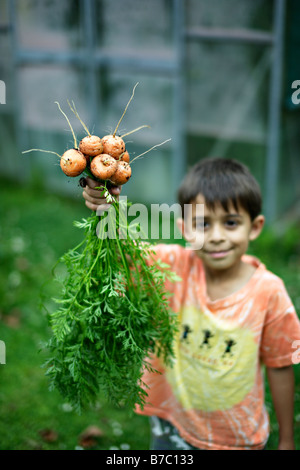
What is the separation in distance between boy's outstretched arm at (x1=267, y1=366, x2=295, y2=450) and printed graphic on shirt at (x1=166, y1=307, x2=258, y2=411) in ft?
0.31

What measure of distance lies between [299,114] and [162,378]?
12.1ft

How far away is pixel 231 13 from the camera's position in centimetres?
474

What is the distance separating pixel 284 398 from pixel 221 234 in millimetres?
708

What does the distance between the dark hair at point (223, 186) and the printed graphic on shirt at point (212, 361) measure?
0.45m

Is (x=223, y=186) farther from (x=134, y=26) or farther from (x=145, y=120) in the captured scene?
(x=134, y=26)

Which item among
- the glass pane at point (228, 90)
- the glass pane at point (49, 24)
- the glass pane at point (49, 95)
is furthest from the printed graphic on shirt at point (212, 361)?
the glass pane at point (49, 24)

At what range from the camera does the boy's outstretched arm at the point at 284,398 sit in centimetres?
203

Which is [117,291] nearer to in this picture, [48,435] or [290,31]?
[48,435]

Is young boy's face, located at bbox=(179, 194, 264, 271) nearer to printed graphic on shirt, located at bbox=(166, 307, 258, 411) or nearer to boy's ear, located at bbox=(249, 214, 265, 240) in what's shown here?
boy's ear, located at bbox=(249, 214, 265, 240)

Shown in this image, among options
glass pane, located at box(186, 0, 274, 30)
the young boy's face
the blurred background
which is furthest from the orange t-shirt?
glass pane, located at box(186, 0, 274, 30)

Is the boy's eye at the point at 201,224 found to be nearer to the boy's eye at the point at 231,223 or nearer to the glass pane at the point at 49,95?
the boy's eye at the point at 231,223

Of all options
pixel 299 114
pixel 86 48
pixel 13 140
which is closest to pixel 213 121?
pixel 299 114

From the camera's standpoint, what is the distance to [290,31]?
15.2ft

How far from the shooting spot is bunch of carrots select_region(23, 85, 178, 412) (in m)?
1.64
